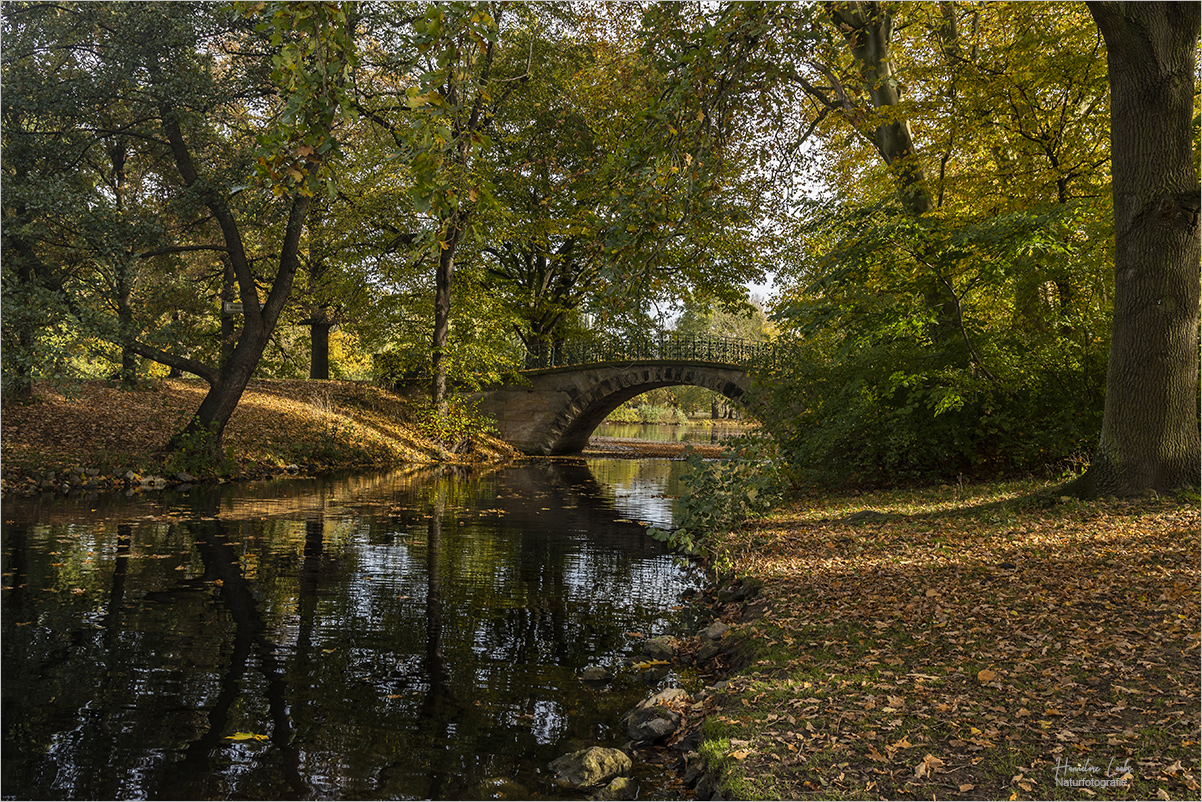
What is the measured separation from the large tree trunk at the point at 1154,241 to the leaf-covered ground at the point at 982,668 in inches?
28.4

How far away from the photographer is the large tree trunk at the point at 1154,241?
771 cm

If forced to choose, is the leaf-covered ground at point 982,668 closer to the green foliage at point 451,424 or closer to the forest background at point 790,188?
the forest background at point 790,188

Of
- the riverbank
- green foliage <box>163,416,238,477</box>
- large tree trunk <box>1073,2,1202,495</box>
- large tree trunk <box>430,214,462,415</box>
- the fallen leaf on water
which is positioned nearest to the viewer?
the fallen leaf on water

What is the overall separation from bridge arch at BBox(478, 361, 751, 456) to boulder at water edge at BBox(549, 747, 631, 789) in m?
22.8

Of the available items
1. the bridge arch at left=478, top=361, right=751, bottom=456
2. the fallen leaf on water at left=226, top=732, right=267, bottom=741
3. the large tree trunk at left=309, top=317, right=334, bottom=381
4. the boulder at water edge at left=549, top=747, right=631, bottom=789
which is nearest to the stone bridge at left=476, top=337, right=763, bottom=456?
the bridge arch at left=478, top=361, right=751, bottom=456

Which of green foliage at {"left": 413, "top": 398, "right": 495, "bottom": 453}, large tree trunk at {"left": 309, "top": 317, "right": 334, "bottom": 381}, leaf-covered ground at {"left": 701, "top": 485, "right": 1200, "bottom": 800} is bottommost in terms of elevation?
leaf-covered ground at {"left": 701, "top": 485, "right": 1200, "bottom": 800}

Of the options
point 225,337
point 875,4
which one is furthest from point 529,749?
point 225,337

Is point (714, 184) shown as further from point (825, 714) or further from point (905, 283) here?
point (905, 283)

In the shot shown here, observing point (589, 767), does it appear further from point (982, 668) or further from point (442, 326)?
point (442, 326)

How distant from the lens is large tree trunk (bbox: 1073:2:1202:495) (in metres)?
7.71

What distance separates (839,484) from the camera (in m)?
13.4

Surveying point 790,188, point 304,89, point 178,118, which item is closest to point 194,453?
point 178,118

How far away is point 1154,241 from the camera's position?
783 centimetres

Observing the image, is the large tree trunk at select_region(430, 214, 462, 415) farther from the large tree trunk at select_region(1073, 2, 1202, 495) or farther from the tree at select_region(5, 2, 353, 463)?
the large tree trunk at select_region(1073, 2, 1202, 495)
